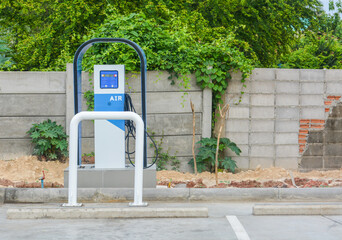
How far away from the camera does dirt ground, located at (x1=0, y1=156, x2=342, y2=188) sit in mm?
7691

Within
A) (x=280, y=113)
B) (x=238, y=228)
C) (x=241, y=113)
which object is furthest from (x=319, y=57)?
(x=238, y=228)

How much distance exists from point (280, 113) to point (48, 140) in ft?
14.6

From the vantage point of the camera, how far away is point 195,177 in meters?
8.54

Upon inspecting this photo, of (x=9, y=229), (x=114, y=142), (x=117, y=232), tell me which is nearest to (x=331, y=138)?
(x=114, y=142)

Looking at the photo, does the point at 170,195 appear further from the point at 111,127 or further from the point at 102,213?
the point at 111,127

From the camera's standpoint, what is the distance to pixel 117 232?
5012mm

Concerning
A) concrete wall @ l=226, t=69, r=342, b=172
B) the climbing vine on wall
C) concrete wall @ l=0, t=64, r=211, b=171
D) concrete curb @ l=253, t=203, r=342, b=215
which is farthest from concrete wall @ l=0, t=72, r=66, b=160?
concrete curb @ l=253, t=203, r=342, b=215

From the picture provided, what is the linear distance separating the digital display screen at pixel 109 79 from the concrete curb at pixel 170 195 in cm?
159

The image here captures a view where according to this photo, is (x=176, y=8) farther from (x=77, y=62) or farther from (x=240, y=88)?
(x=77, y=62)

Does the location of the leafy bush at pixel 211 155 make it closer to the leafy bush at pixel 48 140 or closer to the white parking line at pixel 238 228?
the leafy bush at pixel 48 140

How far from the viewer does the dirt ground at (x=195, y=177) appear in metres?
7.69

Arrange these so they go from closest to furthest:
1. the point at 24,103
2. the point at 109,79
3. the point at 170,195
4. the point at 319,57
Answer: the point at 170,195
the point at 109,79
the point at 24,103
the point at 319,57

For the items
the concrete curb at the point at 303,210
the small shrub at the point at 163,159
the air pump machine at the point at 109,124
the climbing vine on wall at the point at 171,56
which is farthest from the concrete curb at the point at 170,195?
the climbing vine on wall at the point at 171,56

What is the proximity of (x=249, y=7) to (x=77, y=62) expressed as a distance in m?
8.98
